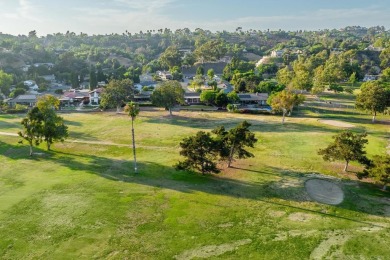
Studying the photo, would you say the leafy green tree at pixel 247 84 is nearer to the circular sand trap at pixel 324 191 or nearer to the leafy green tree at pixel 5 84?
the circular sand trap at pixel 324 191

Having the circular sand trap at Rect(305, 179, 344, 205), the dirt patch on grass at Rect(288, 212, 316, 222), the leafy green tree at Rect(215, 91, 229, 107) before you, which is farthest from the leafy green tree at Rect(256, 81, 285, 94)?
the dirt patch on grass at Rect(288, 212, 316, 222)

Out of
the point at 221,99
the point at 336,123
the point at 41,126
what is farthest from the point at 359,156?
the point at 221,99

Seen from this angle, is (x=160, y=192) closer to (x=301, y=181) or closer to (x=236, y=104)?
(x=301, y=181)

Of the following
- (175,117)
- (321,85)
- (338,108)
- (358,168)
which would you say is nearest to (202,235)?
(358,168)

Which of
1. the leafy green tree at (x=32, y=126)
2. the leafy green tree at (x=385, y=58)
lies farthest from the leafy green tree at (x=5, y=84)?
the leafy green tree at (x=385, y=58)

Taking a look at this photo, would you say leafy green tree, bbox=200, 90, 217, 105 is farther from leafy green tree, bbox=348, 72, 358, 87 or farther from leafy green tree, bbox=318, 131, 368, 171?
leafy green tree, bbox=348, 72, 358, 87

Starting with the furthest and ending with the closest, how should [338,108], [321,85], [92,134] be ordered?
[321,85] < [338,108] < [92,134]
